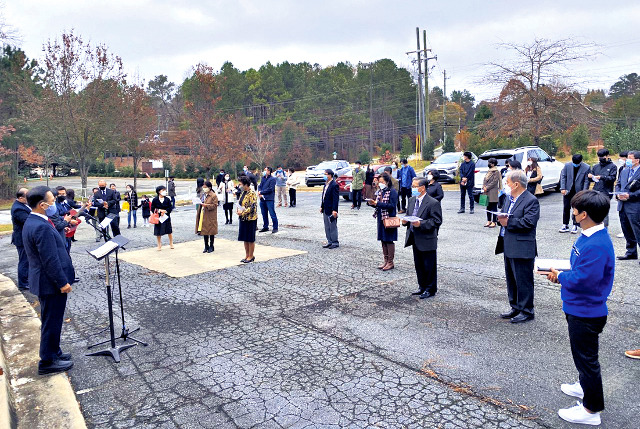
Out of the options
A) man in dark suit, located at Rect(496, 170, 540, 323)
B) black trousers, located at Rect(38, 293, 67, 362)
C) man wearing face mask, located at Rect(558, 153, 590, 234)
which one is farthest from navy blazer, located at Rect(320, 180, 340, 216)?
black trousers, located at Rect(38, 293, 67, 362)

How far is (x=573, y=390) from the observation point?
4336mm

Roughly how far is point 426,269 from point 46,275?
4914 millimetres

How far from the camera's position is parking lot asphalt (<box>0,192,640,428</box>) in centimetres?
429

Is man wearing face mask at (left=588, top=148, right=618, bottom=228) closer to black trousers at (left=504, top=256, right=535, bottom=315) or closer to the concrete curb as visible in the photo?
black trousers at (left=504, top=256, right=535, bottom=315)

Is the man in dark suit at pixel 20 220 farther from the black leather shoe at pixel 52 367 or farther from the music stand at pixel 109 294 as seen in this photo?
the black leather shoe at pixel 52 367

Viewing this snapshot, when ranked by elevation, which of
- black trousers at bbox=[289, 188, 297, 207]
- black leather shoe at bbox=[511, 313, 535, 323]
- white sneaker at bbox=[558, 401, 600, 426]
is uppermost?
black trousers at bbox=[289, 188, 297, 207]

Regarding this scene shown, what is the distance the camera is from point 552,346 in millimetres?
5426

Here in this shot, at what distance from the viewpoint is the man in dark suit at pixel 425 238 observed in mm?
7301

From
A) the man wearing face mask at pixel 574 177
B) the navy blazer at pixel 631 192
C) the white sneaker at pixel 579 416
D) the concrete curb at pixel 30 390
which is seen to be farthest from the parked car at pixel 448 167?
the white sneaker at pixel 579 416

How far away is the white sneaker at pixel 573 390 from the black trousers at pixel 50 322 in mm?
4947

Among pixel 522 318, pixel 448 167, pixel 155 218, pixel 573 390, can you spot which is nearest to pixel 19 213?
pixel 155 218

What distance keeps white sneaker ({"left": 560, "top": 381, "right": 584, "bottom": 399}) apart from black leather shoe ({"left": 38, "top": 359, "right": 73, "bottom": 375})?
494 cm

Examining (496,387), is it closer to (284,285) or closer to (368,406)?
(368,406)

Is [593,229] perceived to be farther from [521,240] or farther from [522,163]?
[522,163]
